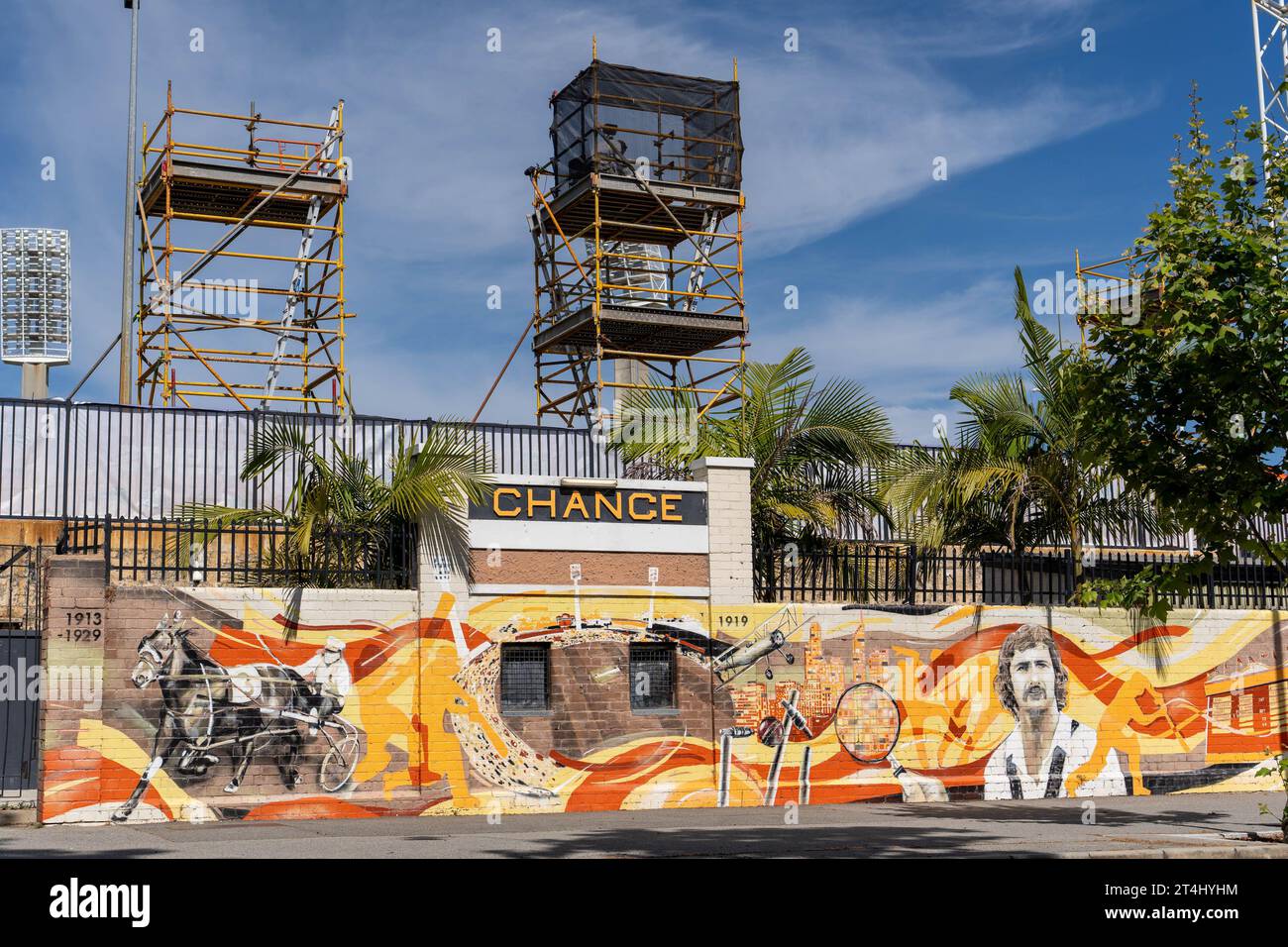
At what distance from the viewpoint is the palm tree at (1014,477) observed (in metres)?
21.3

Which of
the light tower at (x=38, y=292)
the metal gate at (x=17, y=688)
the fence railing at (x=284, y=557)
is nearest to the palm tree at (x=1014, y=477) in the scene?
the fence railing at (x=284, y=557)

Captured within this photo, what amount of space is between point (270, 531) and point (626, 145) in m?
18.7

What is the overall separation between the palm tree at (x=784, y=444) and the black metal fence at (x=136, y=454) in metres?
3.02

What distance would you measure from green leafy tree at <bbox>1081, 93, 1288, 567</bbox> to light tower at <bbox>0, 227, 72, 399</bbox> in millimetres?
48316

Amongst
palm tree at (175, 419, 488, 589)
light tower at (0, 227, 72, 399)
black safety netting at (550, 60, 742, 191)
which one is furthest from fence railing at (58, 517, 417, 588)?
light tower at (0, 227, 72, 399)

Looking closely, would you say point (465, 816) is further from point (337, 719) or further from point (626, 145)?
point (626, 145)

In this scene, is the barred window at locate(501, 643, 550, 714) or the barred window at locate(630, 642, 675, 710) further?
the barred window at locate(630, 642, 675, 710)

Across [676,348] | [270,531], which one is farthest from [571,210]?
[270,531]

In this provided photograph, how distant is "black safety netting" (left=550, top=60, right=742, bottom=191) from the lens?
32.9m

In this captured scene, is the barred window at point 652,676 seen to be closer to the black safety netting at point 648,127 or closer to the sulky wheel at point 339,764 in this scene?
the sulky wheel at point 339,764

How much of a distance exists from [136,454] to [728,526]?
379 inches

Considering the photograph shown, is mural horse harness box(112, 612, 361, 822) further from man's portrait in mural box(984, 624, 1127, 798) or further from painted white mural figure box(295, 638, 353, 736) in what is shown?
man's portrait in mural box(984, 624, 1127, 798)

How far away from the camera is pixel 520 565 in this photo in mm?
17844
